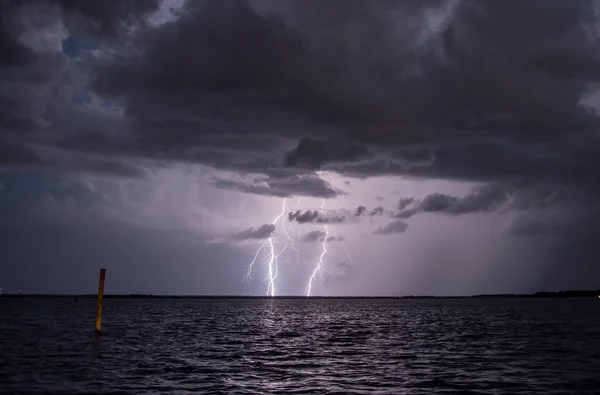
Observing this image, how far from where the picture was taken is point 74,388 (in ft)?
81.2

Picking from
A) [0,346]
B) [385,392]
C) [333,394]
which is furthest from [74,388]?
[0,346]

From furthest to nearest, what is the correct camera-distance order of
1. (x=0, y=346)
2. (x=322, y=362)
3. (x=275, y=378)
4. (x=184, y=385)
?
(x=0, y=346), (x=322, y=362), (x=275, y=378), (x=184, y=385)

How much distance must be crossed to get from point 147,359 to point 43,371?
7.36 meters

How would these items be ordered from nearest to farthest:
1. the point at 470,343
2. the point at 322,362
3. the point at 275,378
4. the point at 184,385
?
the point at 184,385, the point at 275,378, the point at 322,362, the point at 470,343

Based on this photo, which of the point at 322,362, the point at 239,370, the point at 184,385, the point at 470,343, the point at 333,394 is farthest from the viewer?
the point at 470,343

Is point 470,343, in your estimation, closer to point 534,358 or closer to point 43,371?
Result: point 534,358

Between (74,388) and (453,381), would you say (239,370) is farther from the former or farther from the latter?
(453,381)

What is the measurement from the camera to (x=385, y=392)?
2445cm

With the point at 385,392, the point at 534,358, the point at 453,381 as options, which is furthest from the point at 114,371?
the point at 534,358

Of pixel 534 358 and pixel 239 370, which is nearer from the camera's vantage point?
pixel 239 370

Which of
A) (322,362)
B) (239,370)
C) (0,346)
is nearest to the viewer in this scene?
(239,370)

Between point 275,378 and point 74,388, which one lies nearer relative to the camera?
point 74,388

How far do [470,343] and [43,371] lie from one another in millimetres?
33144

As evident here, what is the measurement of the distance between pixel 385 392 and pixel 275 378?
634 centimetres
